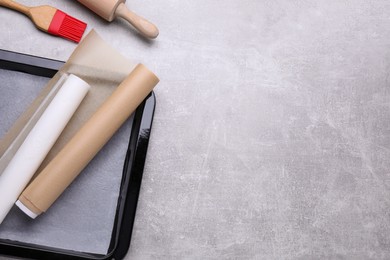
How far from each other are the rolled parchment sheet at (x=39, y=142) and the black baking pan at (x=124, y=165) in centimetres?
5

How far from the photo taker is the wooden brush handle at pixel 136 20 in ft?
2.35

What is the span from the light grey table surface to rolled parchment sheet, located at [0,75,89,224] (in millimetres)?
88

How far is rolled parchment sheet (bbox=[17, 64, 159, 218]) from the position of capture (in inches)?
25.1

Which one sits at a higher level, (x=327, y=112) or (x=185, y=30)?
(x=185, y=30)

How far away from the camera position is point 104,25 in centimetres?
74

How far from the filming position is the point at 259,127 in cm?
77

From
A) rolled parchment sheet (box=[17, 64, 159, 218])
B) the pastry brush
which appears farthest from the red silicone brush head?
rolled parchment sheet (box=[17, 64, 159, 218])

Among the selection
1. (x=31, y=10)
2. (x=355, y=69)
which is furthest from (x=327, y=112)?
(x=31, y=10)

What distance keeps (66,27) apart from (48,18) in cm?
3

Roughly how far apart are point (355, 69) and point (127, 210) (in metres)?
0.40

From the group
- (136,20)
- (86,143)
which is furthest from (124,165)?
(136,20)

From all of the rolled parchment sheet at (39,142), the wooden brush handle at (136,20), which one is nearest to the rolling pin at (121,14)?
the wooden brush handle at (136,20)

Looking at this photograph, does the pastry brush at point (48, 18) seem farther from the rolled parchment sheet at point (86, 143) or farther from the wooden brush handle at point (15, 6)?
the rolled parchment sheet at point (86, 143)

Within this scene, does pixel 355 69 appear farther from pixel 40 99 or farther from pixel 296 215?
pixel 40 99
